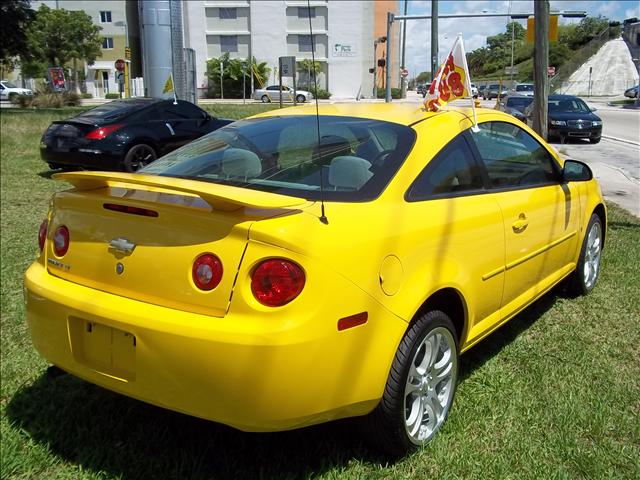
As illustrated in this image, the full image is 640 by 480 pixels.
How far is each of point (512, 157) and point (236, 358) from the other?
2.42 metres

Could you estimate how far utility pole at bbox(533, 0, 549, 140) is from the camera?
8555mm

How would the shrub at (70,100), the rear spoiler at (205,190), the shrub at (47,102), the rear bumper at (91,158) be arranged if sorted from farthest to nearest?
the shrub at (70,100), the shrub at (47,102), the rear bumper at (91,158), the rear spoiler at (205,190)

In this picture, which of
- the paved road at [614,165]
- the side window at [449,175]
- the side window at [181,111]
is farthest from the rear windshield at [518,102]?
the side window at [449,175]

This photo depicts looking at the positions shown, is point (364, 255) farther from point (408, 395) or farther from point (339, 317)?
point (408, 395)

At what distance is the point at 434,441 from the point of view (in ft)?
9.46

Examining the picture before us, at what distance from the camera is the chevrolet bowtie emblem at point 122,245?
2504mm

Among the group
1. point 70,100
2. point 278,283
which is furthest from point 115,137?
point 70,100

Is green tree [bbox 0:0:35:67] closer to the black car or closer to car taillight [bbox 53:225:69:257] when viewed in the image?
the black car

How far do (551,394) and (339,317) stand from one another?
5.50 feet

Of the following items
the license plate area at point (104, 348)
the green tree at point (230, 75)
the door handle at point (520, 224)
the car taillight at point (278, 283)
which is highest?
the green tree at point (230, 75)

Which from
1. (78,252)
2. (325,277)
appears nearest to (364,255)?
(325,277)

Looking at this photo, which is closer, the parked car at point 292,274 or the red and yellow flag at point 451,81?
the parked car at point 292,274

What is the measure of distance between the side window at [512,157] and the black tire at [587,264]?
82cm

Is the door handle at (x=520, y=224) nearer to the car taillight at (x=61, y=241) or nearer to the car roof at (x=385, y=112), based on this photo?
the car roof at (x=385, y=112)
